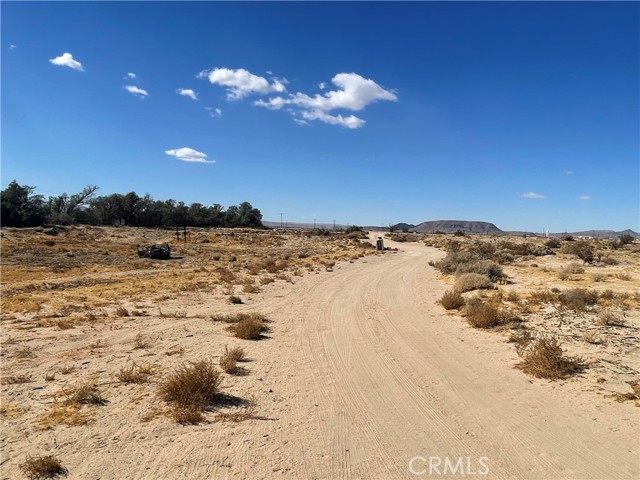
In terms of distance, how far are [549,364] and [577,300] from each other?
6.66 metres

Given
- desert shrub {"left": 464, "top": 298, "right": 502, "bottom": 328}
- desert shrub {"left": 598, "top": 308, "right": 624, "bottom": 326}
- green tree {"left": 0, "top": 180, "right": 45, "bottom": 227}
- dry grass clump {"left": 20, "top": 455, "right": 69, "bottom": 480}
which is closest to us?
dry grass clump {"left": 20, "top": 455, "right": 69, "bottom": 480}

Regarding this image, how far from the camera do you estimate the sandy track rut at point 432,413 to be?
4742 millimetres

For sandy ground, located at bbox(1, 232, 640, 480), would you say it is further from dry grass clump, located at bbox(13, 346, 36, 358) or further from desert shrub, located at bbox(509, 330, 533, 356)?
dry grass clump, located at bbox(13, 346, 36, 358)

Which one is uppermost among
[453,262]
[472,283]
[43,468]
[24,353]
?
[453,262]

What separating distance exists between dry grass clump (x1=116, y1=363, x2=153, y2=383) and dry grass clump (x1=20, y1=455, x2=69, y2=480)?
261 cm

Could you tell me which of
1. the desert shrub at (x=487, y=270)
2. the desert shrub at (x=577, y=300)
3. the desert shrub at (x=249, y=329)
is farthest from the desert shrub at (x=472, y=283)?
the desert shrub at (x=249, y=329)

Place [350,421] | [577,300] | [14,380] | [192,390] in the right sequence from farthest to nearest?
[577,300] < [14,380] < [192,390] < [350,421]

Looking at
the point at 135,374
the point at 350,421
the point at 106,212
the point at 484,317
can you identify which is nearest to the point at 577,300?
the point at 484,317

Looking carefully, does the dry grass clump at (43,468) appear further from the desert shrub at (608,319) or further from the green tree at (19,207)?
the green tree at (19,207)

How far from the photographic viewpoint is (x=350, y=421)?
5.81 m

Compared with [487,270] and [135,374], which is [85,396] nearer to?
[135,374]

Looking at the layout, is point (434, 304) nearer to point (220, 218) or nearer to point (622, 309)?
point (622, 309)

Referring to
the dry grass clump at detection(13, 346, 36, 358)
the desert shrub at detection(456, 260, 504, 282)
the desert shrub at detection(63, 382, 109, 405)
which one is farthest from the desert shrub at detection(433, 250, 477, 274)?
the desert shrub at detection(63, 382, 109, 405)

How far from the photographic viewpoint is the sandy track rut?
15.6ft
